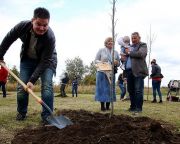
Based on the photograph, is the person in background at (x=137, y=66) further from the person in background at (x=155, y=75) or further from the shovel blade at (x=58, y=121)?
the person in background at (x=155, y=75)

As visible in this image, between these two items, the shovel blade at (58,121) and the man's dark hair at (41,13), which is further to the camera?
the man's dark hair at (41,13)

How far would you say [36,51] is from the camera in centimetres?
679

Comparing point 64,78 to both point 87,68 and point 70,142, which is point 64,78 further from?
point 87,68

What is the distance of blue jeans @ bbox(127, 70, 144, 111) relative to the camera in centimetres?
978

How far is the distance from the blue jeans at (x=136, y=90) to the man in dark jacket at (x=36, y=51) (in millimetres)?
3186

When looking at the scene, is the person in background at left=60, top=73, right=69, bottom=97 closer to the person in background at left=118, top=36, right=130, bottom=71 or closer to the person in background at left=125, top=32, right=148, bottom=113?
the person in background at left=118, top=36, right=130, bottom=71

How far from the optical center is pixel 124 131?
518 cm

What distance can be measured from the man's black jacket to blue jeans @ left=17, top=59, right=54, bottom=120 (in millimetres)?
215

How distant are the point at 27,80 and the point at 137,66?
3.42 m

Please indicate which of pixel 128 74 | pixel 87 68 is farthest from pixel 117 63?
pixel 87 68

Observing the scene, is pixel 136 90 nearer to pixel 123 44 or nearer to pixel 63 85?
pixel 123 44

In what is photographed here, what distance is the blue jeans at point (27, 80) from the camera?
6836 mm

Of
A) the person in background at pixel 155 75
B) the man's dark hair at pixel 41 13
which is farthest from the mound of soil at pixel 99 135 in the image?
the person in background at pixel 155 75

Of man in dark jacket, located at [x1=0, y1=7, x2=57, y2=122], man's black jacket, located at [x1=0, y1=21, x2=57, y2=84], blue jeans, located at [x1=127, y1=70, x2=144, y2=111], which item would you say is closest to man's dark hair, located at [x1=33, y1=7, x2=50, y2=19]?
man in dark jacket, located at [x1=0, y1=7, x2=57, y2=122]
